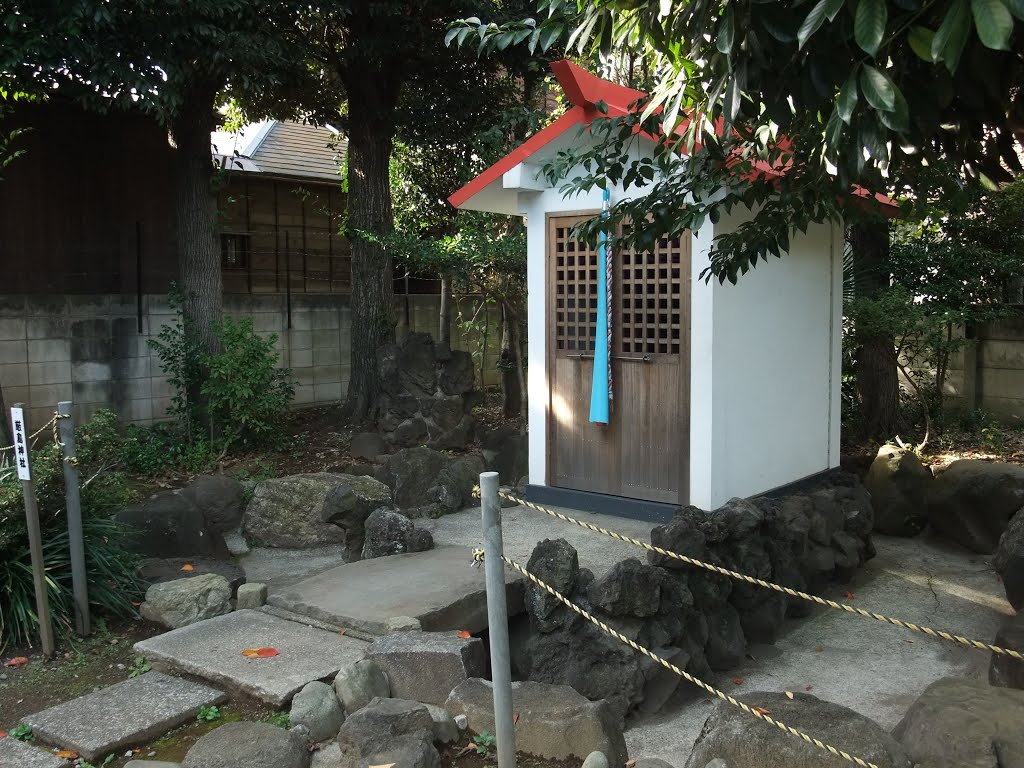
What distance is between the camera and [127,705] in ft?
15.2

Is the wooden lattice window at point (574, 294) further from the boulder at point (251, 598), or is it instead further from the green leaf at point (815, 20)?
the green leaf at point (815, 20)

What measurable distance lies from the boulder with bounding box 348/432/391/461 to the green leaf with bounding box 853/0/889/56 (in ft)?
27.0

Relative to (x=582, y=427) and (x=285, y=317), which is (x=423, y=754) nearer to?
(x=582, y=427)

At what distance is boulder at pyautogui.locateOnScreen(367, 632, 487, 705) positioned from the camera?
15.6ft

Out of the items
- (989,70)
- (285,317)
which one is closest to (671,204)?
(989,70)

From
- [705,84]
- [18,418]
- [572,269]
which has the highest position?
[705,84]

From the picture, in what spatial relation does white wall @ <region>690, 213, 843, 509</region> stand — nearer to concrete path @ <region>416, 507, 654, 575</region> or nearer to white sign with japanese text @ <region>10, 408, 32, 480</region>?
concrete path @ <region>416, 507, 654, 575</region>

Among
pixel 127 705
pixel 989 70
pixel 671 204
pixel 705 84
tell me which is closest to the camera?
pixel 989 70

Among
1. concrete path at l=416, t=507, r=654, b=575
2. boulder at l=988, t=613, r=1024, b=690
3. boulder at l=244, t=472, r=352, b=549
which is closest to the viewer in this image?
boulder at l=988, t=613, r=1024, b=690

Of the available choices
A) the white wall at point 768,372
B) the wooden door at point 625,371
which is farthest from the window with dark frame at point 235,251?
the white wall at point 768,372

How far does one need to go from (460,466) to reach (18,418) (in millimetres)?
4134

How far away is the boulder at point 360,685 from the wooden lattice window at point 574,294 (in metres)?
4.02

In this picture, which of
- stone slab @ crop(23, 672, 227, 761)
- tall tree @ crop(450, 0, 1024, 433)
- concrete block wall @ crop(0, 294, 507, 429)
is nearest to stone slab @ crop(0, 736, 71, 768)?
stone slab @ crop(23, 672, 227, 761)

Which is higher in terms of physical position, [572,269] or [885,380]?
[572,269]
